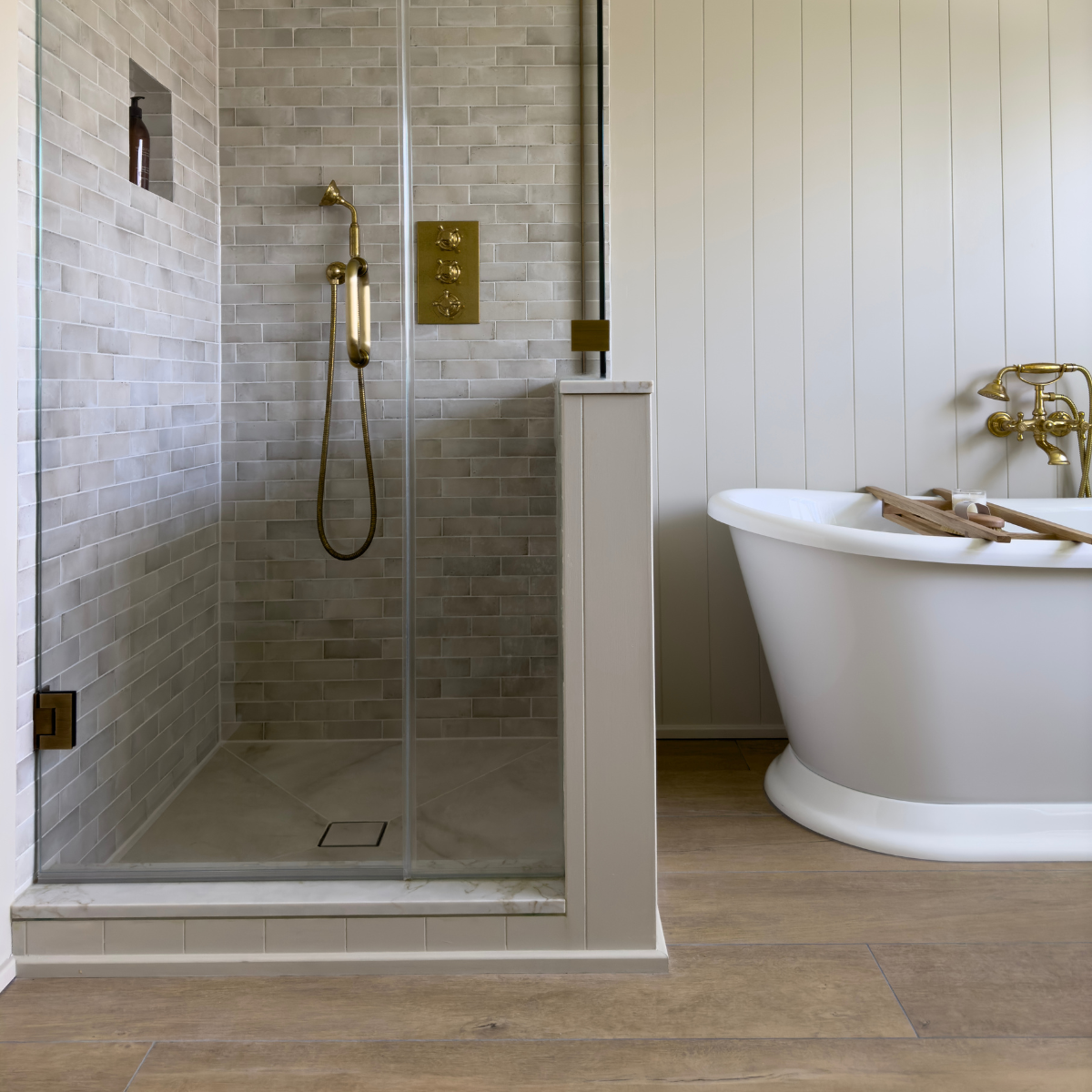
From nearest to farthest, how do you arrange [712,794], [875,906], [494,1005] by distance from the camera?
[494,1005] → [875,906] → [712,794]

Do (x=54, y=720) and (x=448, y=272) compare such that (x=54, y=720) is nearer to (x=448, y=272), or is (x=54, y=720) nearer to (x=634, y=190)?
(x=448, y=272)

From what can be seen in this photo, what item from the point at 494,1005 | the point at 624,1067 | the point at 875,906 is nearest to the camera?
the point at 624,1067

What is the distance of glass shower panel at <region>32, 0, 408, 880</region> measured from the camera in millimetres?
1708

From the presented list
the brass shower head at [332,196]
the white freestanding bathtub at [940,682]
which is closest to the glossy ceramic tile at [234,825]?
the brass shower head at [332,196]

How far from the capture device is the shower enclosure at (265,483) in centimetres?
171

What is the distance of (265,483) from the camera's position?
175cm

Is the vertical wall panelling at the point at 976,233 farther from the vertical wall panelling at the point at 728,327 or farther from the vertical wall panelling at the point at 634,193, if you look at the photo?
the vertical wall panelling at the point at 634,193

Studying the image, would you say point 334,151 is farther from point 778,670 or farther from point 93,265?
point 778,670

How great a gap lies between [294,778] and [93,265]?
1051 mm

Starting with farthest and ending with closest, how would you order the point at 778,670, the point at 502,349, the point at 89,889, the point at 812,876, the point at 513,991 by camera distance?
the point at 778,670, the point at 812,876, the point at 502,349, the point at 89,889, the point at 513,991

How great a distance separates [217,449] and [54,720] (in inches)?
23.5

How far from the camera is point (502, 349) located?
6.20ft

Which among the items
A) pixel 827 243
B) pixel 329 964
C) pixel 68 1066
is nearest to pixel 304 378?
pixel 329 964

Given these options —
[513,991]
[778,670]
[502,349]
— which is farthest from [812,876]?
[502,349]
